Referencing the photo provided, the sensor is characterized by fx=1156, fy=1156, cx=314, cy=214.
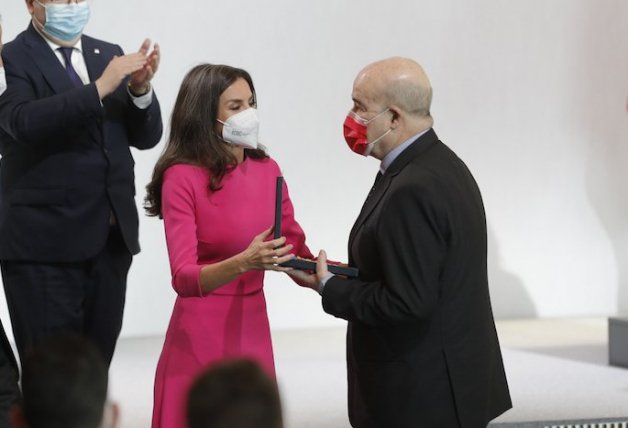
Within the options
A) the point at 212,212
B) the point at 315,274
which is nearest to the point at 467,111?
the point at 212,212

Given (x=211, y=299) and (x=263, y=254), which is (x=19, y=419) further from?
(x=211, y=299)

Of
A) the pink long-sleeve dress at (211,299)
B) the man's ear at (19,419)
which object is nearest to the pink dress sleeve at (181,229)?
the pink long-sleeve dress at (211,299)

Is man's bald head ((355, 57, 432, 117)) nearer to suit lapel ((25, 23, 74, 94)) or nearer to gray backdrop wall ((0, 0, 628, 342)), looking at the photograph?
suit lapel ((25, 23, 74, 94))

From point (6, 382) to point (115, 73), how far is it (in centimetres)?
97

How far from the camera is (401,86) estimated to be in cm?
275

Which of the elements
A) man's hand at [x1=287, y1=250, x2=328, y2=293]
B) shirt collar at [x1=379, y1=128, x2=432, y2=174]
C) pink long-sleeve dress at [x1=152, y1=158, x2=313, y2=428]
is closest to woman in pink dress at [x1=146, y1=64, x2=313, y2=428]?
pink long-sleeve dress at [x1=152, y1=158, x2=313, y2=428]

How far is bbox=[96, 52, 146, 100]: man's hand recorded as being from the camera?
330cm

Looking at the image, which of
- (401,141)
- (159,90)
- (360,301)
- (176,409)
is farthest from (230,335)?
(159,90)

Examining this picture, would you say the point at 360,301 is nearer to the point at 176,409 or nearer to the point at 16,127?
the point at 176,409

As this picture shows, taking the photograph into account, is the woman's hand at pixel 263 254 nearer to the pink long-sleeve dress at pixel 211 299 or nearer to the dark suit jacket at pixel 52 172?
the pink long-sleeve dress at pixel 211 299

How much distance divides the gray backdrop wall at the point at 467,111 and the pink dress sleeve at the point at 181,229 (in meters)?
3.15

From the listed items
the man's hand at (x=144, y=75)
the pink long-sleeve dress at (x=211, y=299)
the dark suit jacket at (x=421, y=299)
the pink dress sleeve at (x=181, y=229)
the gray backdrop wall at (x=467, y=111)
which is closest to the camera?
the dark suit jacket at (x=421, y=299)

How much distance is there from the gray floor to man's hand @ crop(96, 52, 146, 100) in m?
1.40

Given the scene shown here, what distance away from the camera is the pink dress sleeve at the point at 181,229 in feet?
9.41
